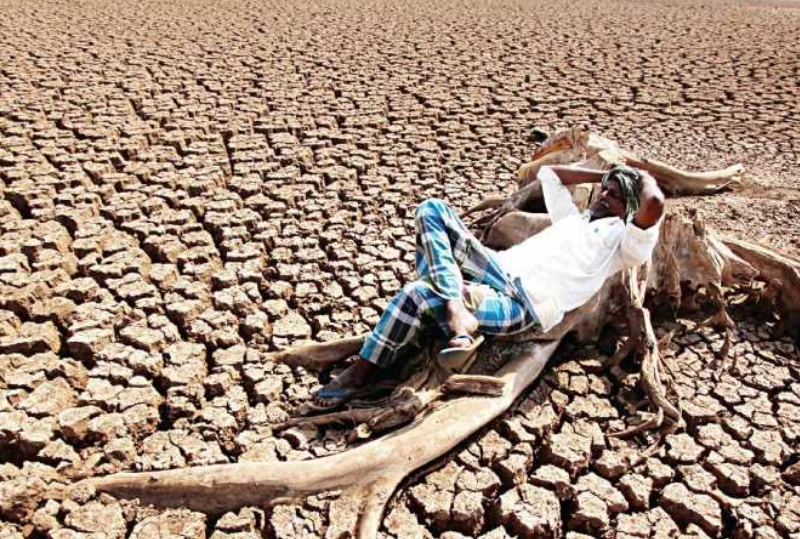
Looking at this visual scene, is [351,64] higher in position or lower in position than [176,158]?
higher

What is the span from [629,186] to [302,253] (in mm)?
1505

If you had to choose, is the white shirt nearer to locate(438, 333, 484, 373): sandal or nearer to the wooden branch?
locate(438, 333, 484, 373): sandal

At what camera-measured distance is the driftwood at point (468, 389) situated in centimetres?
196

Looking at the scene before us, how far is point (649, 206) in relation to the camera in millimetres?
2396

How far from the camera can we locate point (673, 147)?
15.2 ft

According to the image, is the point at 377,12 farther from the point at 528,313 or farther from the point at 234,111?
the point at 528,313

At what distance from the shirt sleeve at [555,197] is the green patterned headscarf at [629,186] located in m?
0.29

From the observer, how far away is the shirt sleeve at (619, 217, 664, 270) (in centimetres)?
240

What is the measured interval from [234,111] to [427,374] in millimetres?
3347

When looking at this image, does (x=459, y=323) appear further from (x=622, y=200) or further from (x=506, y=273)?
(x=622, y=200)

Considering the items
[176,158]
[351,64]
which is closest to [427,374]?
[176,158]

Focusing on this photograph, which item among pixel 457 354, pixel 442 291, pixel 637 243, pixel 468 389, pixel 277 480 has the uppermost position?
pixel 637 243

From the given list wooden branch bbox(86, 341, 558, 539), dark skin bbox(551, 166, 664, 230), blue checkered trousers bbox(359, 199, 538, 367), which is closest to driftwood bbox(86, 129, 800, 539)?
wooden branch bbox(86, 341, 558, 539)

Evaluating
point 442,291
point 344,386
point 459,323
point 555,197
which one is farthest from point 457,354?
point 555,197
